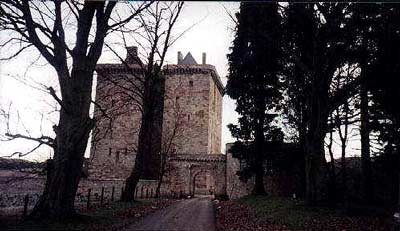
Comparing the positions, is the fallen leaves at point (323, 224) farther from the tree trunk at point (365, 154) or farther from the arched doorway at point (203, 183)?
the arched doorway at point (203, 183)

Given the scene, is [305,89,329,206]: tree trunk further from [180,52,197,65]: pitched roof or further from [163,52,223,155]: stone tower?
[180,52,197,65]: pitched roof

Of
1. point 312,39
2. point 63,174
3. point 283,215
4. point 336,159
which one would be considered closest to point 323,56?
point 312,39

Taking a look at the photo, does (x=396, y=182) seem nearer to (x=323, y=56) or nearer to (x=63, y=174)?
(x=323, y=56)

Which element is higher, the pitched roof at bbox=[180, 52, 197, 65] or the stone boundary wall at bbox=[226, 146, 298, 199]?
the pitched roof at bbox=[180, 52, 197, 65]

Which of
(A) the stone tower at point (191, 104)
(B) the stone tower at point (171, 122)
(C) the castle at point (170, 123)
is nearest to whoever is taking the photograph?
(C) the castle at point (170, 123)

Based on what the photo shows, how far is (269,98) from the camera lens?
3147cm

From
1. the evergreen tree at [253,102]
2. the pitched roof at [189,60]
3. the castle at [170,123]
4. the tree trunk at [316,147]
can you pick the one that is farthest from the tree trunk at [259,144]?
the pitched roof at [189,60]

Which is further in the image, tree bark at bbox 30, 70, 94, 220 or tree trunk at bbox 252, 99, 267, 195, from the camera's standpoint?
tree trunk at bbox 252, 99, 267, 195

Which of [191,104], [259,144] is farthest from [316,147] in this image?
[191,104]

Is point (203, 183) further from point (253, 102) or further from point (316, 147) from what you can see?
point (316, 147)

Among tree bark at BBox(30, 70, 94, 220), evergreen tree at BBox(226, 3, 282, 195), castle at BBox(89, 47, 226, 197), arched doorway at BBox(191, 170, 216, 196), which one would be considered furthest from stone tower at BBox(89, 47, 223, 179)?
tree bark at BBox(30, 70, 94, 220)

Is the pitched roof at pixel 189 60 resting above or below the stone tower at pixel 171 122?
above

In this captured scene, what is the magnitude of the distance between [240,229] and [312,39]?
10.4 meters

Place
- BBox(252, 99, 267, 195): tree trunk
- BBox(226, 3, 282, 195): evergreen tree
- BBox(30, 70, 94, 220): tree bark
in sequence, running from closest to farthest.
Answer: BBox(30, 70, 94, 220): tree bark < BBox(226, 3, 282, 195): evergreen tree < BBox(252, 99, 267, 195): tree trunk
